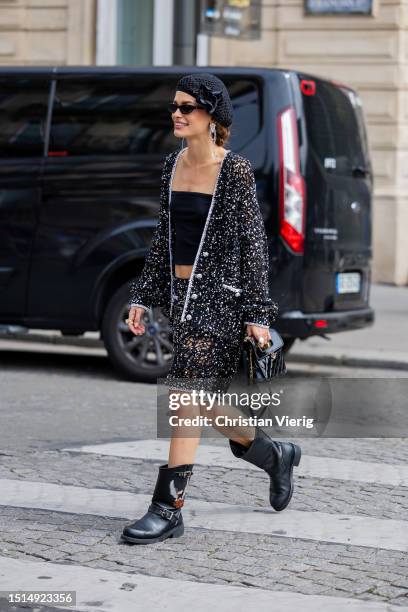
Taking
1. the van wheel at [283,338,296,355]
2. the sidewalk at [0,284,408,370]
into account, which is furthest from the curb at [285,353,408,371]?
the van wheel at [283,338,296,355]

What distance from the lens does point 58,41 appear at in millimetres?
19453

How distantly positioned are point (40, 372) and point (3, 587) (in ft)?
18.7

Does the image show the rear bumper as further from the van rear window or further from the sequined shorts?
the sequined shorts

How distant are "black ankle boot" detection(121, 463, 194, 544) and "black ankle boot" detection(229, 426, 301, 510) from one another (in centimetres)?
33

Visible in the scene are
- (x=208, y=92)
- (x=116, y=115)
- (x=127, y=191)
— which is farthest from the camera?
(x=116, y=115)

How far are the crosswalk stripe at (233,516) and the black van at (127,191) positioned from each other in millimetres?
3623

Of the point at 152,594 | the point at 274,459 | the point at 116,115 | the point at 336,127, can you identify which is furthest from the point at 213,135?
the point at 336,127

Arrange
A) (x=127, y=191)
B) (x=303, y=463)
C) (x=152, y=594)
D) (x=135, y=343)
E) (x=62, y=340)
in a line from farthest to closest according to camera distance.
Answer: (x=62, y=340) < (x=135, y=343) < (x=127, y=191) < (x=303, y=463) < (x=152, y=594)

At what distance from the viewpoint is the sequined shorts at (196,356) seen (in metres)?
5.35

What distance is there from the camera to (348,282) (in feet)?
33.4

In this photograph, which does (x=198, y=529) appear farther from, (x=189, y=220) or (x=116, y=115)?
(x=116, y=115)

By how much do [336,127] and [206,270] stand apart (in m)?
4.90

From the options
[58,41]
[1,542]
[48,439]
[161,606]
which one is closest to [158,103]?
[48,439]

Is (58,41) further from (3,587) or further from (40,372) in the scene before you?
(3,587)
